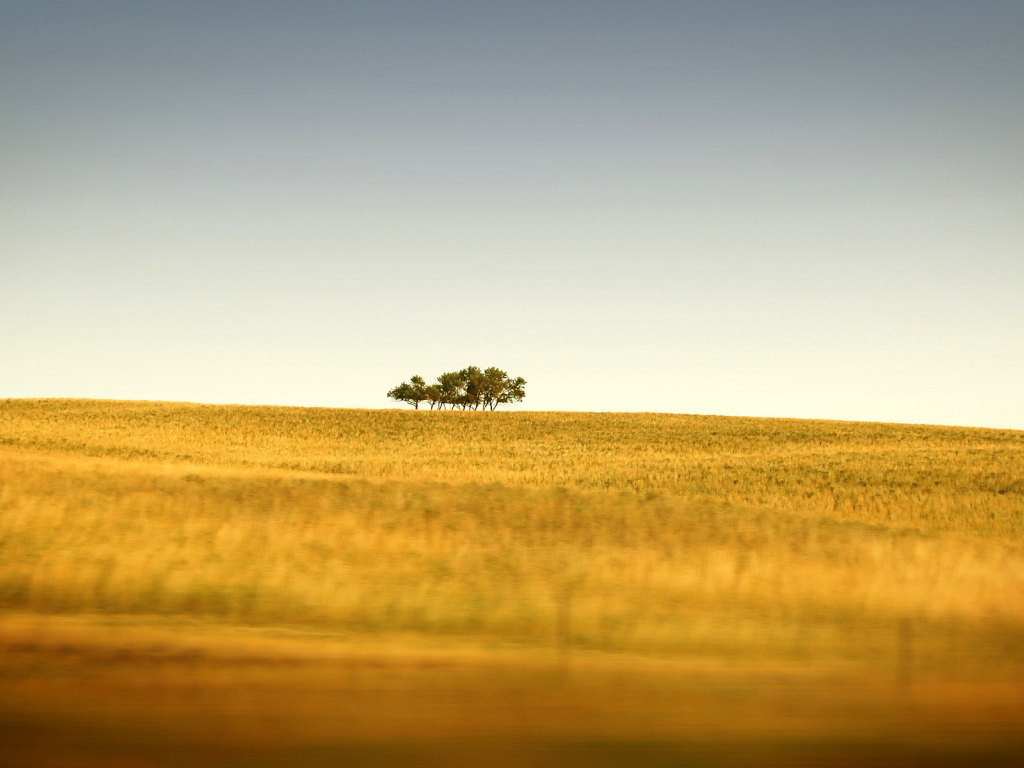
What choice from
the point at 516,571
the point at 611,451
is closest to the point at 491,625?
the point at 516,571

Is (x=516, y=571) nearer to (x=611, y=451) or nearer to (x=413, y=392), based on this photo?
(x=611, y=451)

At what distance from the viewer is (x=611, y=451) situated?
143ft

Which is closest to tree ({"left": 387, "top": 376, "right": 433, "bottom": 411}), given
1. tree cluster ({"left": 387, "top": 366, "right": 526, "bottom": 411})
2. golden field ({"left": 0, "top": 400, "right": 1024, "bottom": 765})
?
tree cluster ({"left": 387, "top": 366, "right": 526, "bottom": 411})

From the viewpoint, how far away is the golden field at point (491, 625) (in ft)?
17.8

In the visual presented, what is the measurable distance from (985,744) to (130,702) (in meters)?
5.85

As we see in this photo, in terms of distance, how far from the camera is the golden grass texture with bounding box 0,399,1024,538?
2584 cm

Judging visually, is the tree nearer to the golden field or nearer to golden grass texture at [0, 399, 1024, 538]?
golden grass texture at [0, 399, 1024, 538]

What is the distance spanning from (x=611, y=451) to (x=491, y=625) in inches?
1382

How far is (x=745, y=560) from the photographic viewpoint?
13.3 m

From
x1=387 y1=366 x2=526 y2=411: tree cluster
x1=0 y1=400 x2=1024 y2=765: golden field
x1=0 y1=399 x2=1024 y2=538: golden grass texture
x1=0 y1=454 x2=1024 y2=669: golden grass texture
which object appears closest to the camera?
x1=0 y1=400 x2=1024 y2=765: golden field

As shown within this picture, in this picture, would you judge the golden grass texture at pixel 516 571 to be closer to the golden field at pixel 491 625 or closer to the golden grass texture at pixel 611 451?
the golden field at pixel 491 625

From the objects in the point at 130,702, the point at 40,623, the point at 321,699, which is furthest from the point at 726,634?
the point at 40,623

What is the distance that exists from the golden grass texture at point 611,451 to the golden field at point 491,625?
191cm

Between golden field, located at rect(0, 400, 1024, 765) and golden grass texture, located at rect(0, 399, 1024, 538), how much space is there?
191cm
